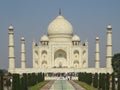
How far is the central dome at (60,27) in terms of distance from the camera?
211 feet

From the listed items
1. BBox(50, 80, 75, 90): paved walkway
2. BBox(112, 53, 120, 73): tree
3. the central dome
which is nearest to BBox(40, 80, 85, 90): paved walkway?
BBox(50, 80, 75, 90): paved walkway

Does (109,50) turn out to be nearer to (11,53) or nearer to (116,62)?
(116,62)

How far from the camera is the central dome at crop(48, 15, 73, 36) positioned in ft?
211

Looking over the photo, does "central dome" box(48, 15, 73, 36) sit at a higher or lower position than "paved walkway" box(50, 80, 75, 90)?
higher

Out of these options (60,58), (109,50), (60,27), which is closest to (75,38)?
(60,27)

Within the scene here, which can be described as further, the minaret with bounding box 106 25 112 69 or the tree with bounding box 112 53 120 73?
the minaret with bounding box 106 25 112 69

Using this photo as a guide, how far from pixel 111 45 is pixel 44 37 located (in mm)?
11857

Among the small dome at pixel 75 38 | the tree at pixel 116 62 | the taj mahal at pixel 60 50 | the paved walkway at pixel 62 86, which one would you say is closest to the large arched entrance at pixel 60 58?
the taj mahal at pixel 60 50

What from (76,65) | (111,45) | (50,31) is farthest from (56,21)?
(111,45)

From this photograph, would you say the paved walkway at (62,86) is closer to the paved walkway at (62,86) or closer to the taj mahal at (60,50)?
the paved walkway at (62,86)

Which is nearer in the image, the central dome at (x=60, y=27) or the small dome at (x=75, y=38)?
the central dome at (x=60, y=27)

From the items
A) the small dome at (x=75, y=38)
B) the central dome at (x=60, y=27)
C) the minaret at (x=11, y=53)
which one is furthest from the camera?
the small dome at (x=75, y=38)

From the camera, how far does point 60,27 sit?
2542 inches

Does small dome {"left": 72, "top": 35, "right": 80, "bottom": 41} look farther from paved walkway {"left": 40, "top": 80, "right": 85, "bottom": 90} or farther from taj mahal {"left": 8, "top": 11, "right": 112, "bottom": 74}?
paved walkway {"left": 40, "top": 80, "right": 85, "bottom": 90}
